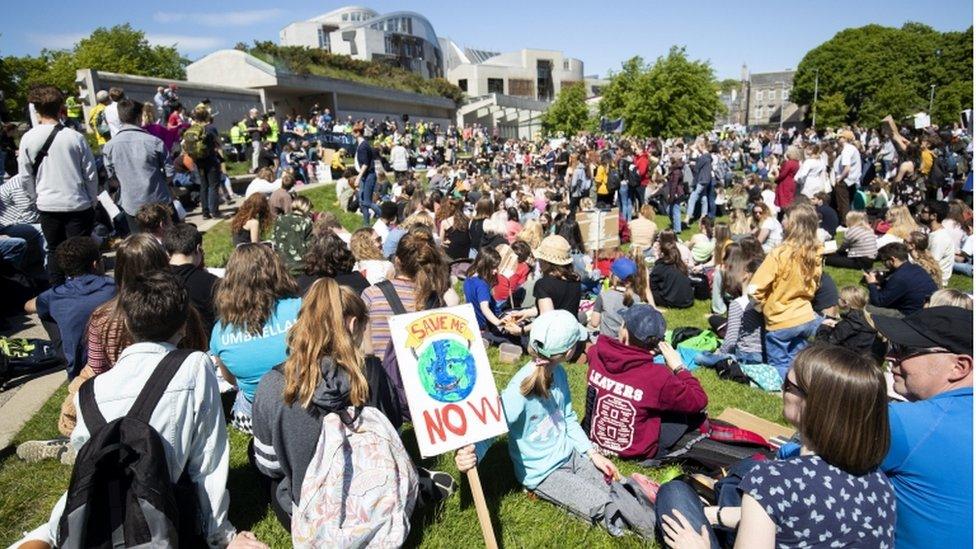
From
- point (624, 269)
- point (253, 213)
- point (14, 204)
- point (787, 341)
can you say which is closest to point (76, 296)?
point (253, 213)

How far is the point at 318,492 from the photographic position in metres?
2.95

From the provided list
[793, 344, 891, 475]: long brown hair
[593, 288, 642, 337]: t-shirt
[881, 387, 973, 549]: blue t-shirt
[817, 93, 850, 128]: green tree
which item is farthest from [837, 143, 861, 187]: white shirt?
[817, 93, 850, 128]: green tree

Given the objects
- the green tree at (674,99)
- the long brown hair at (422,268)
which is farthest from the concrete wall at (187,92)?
the green tree at (674,99)

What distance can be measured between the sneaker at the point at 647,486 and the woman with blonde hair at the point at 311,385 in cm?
175

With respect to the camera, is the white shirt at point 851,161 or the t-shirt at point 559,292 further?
the white shirt at point 851,161

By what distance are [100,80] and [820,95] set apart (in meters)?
83.8

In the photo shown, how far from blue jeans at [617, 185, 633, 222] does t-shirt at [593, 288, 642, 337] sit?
9.37 metres

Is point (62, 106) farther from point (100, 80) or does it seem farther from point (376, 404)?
point (100, 80)

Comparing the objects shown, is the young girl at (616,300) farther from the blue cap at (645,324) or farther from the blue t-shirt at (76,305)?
the blue t-shirt at (76,305)

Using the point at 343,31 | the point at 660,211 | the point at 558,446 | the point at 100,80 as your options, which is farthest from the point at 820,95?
the point at 558,446

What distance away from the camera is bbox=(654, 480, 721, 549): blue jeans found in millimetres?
3066

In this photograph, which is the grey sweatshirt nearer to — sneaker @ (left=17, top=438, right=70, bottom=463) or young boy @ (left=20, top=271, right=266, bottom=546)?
sneaker @ (left=17, top=438, right=70, bottom=463)

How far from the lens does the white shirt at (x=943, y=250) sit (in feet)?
30.2

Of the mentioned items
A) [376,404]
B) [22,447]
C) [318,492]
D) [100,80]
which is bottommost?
[22,447]
